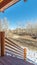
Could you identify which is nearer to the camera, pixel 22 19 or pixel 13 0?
pixel 13 0

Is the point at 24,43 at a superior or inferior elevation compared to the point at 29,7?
inferior

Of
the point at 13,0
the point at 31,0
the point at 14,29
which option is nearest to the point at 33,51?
the point at 14,29

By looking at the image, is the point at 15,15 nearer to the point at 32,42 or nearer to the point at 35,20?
the point at 35,20

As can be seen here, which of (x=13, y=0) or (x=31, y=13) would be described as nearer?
(x=13, y=0)

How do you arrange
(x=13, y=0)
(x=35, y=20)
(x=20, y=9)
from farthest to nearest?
(x=20, y=9) < (x=35, y=20) < (x=13, y=0)

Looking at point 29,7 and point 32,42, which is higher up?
point 29,7

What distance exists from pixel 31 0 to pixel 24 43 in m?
1.96

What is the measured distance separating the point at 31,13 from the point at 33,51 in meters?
1.69

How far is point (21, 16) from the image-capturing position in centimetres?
689

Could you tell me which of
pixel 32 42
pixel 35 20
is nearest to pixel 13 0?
pixel 35 20

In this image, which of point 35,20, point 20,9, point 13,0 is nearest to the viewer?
point 13,0

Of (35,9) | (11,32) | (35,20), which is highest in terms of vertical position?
(35,9)

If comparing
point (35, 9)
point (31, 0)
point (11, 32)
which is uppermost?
point (31, 0)

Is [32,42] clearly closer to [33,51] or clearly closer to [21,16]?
[33,51]
